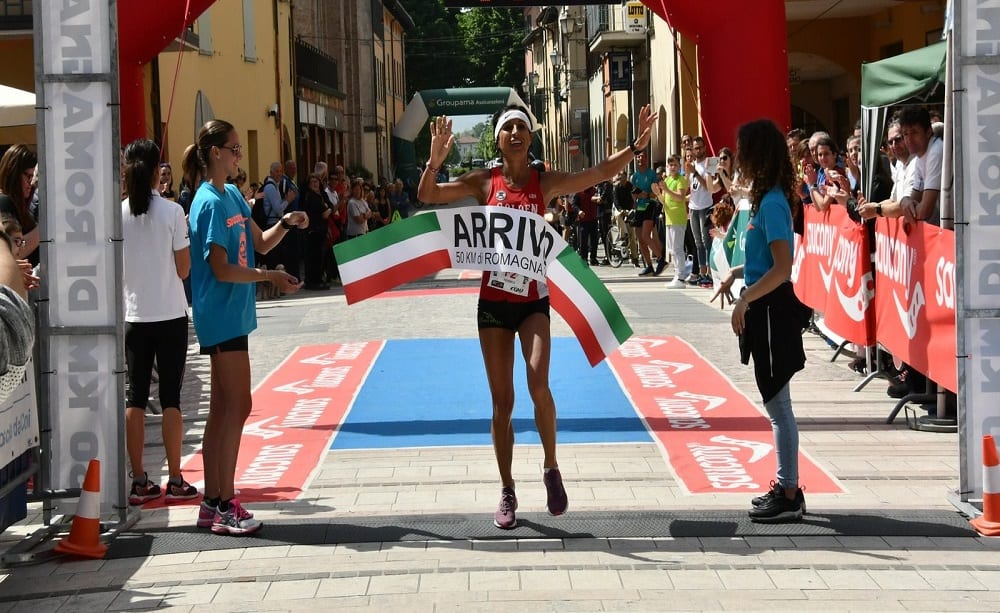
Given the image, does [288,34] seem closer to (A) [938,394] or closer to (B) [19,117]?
(B) [19,117]

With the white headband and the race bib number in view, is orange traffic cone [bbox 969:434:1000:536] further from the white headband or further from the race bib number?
the white headband

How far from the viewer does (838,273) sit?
38.4 feet

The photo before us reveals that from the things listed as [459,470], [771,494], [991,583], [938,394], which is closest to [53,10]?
[459,470]

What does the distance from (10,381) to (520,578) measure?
2.22 meters

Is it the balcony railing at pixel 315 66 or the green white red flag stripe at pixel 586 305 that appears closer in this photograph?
the green white red flag stripe at pixel 586 305

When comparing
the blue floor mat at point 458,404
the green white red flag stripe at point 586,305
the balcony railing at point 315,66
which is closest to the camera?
the green white red flag stripe at point 586,305

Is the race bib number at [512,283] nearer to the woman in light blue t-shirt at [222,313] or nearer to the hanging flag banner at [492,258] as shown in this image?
the hanging flag banner at [492,258]

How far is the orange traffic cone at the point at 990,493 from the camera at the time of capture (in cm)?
643

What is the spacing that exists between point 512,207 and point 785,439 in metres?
1.68

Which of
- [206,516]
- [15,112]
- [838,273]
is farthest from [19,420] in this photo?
[15,112]

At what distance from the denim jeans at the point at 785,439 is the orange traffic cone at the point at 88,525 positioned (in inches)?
122

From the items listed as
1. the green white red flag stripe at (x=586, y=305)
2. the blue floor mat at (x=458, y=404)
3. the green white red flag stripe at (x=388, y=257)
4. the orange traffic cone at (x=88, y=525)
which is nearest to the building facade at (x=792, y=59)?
the blue floor mat at (x=458, y=404)

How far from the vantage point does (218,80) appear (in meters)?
30.4

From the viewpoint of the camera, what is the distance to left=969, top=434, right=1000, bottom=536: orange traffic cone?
6426 mm
